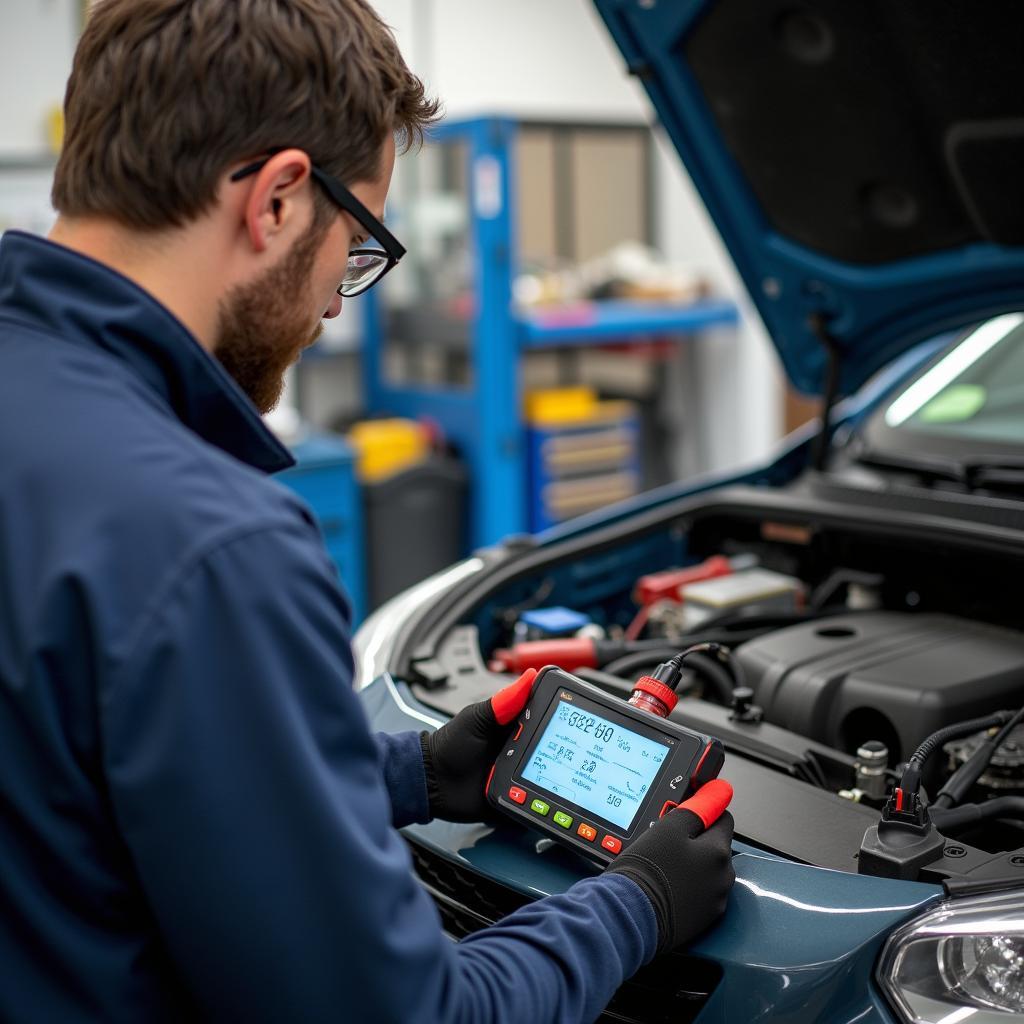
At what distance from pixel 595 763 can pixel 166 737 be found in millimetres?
574

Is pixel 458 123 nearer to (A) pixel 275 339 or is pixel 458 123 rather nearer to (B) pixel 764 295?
(B) pixel 764 295

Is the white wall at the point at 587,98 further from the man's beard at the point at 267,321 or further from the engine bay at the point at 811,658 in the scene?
the man's beard at the point at 267,321

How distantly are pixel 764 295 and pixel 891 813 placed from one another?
4.14ft

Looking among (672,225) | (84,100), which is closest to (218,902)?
(84,100)

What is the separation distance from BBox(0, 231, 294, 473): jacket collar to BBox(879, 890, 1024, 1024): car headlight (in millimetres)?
723

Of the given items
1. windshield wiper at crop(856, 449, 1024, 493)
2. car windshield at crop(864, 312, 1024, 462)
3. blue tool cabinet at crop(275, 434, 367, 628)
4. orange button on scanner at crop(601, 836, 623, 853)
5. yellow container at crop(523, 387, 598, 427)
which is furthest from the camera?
yellow container at crop(523, 387, 598, 427)

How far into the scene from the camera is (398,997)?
85 centimetres

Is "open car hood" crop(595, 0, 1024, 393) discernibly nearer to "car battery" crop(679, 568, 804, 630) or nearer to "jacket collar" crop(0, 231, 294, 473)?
"car battery" crop(679, 568, 804, 630)

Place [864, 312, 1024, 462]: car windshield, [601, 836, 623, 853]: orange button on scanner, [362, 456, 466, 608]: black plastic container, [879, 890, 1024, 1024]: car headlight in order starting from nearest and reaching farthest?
[879, 890, 1024, 1024]: car headlight
[601, 836, 623, 853]: orange button on scanner
[864, 312, 1024, 462]: car windshield
[362, 456, 466, 608]: black plastic container

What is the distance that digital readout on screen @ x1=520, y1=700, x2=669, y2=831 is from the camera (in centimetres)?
122

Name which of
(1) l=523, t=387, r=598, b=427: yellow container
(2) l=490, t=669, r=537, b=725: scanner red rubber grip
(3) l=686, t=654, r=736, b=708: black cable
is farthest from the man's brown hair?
(1) l=523, t=387, r=598, b=427: yellow container

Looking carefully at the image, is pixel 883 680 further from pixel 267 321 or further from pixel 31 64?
pixel 31 64

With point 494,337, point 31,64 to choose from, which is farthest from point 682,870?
point 31,64

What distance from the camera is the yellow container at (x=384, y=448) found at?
14.6 feet
